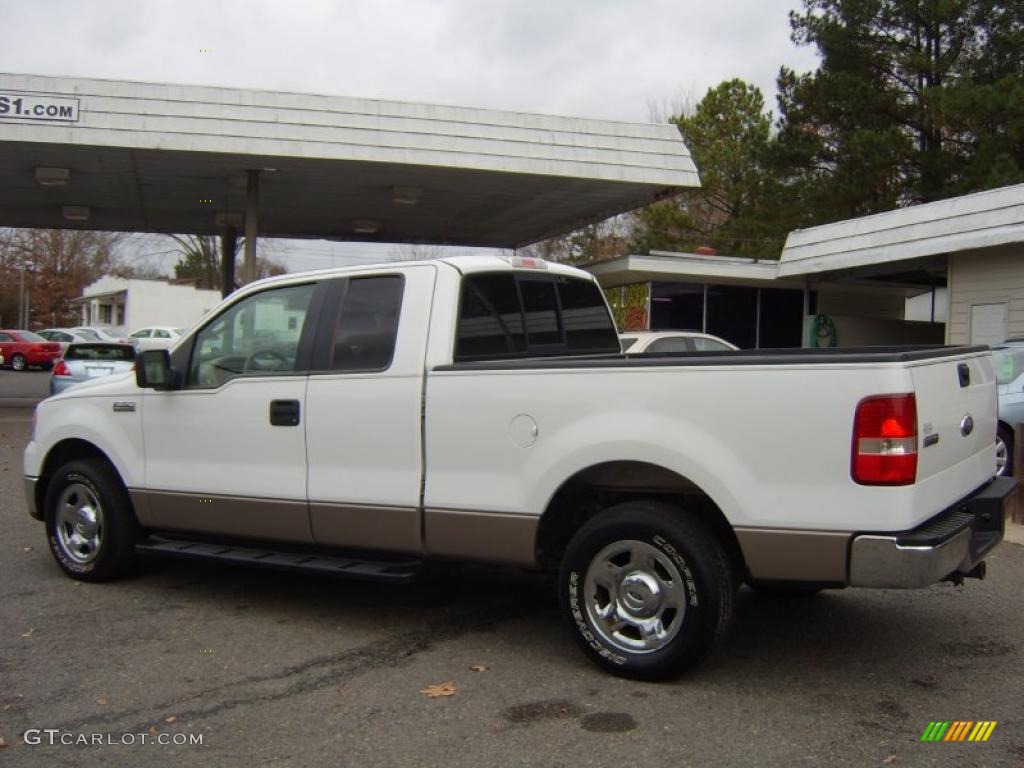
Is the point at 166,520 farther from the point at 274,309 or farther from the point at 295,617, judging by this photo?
the point at 274,309

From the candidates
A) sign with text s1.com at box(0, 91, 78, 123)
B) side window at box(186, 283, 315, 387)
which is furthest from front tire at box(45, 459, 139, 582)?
sign with text s1.com at box(0, 91, 78, 123)

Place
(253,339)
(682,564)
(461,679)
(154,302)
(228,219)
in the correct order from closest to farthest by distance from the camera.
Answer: (682,564) < (461,679) < (253,339) < (228,219) < (154,302)

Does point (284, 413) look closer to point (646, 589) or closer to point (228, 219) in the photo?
point (646, 589)

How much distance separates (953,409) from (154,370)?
14.4 ft

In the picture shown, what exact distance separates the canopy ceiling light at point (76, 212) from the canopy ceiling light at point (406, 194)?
7.68 meters

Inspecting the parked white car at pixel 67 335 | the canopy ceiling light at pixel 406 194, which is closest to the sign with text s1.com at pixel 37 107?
the canopy ceiling light at pixel 406 194

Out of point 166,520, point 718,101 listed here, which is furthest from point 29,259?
point 166,520

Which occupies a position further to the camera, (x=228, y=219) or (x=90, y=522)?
(x=228, y=219)

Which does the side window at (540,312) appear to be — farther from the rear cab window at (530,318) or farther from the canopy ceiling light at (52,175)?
the canopy ceiling light at (52,175)

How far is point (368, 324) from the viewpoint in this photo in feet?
17.1

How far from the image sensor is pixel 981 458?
4785mm

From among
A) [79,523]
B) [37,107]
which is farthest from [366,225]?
[79,523]

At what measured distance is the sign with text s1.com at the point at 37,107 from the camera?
12875 millimetres

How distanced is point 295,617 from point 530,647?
148 cm
